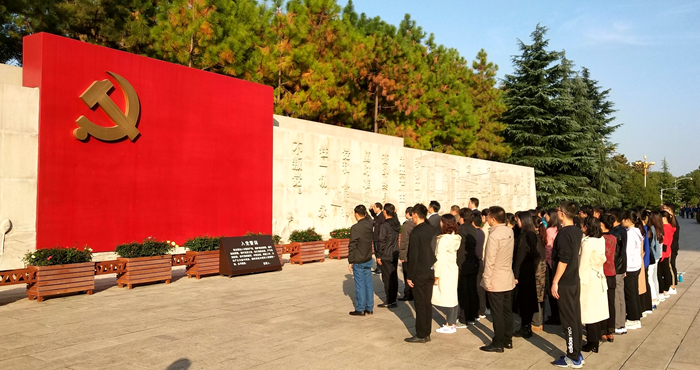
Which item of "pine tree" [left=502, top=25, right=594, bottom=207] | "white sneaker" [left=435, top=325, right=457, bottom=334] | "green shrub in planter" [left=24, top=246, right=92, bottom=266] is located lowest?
"white sneaker" [left=435, top=325, right=457, bottom=334]

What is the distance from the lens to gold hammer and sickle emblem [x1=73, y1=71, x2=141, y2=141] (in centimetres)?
1155

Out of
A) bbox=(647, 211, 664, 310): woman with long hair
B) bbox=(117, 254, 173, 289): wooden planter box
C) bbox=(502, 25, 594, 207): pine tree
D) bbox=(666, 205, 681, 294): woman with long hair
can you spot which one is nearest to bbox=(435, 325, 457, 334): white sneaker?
bbox=(647, 211, 664, 310): woman with long hair

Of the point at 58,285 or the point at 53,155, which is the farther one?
the point at 53,155

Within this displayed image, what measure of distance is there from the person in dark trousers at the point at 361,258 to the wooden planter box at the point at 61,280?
16.7 ft

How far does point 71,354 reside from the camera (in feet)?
19.1

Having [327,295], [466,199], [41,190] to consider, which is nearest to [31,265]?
[41,190]

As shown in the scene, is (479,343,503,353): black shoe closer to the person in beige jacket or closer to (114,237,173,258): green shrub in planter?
the person in beige jacket

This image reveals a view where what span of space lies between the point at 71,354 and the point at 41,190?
20.6ft

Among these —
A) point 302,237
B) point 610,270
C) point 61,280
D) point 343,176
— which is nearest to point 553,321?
point 610,270

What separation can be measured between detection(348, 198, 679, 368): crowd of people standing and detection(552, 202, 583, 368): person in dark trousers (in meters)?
0.01

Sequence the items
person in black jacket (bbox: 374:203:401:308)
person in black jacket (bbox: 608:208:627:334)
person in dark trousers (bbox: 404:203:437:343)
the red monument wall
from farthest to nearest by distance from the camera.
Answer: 1. the red monument wall
2. person in black jacket (bbox: 374:203:401:308)
3. person in black jacket (bbox: 608:208:627:334)
4. person in dark trousers (bbox: 404:203:437:343)

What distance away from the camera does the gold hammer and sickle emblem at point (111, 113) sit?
11555 mm

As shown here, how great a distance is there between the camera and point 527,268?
7.26m

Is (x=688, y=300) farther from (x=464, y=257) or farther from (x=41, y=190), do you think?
(x=41, y=190)
